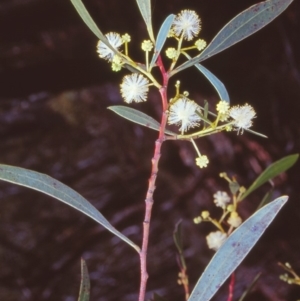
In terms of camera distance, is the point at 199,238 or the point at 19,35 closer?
the point at 19,35

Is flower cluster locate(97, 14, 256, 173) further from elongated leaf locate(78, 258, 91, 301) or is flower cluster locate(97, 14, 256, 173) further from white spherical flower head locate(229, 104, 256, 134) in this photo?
elongated leaf locate(78, 258, 91, 301)

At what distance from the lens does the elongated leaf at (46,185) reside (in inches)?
21.5

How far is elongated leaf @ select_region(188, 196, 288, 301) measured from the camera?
0.53 metres

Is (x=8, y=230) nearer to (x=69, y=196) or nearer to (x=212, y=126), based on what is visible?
(x=69, y=196)

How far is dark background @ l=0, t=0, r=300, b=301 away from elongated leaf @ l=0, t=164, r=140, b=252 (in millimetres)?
624

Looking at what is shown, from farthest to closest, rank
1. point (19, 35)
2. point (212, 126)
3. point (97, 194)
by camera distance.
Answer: point (97, 194), point (19, 35), point (212, 126)

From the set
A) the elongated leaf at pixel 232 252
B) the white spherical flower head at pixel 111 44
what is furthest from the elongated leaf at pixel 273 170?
the white spherical flower head at pixel 111 44

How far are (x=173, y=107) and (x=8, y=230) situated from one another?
0.78m

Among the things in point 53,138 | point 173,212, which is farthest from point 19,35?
point 173,212

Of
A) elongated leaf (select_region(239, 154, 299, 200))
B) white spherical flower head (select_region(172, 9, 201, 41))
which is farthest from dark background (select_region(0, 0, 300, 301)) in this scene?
white spherical flower head (select_region(172, 9, 201, 41))

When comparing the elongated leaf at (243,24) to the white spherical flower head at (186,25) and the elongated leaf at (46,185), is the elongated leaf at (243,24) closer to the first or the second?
the white spherical flower head at (186,25)

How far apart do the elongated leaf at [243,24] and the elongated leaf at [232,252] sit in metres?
0.18

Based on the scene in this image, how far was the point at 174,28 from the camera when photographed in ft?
1.82

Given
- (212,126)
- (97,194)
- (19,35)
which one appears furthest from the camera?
(97,194)
